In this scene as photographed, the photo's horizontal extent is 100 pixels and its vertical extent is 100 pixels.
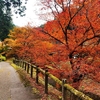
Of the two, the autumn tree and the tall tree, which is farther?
the tall tree

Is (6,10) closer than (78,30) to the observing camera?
No

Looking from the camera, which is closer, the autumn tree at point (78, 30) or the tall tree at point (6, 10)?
Result: the autumn tree at point (78, 30)

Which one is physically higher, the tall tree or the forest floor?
the tall tree

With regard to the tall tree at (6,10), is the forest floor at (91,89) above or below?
below

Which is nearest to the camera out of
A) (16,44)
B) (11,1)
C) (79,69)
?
(79,69)

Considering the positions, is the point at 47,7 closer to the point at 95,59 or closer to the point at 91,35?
the point at 91,35

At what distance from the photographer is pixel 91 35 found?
7.74 meters

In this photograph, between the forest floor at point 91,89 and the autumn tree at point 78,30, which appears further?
the forest floor at point 91,89

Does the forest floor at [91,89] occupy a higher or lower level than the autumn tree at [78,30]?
lower

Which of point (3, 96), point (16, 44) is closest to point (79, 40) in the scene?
point (3, 96)

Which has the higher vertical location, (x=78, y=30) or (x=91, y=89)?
(x=78, y=30)

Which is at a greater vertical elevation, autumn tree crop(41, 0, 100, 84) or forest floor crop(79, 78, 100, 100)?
autumn tree crop(41, 0, 100, 84)

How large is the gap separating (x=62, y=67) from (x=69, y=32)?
5.25 feet

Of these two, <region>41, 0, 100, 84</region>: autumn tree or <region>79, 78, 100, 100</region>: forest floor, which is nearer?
<region>41, 0, 100, 84</region>: autumn tree
